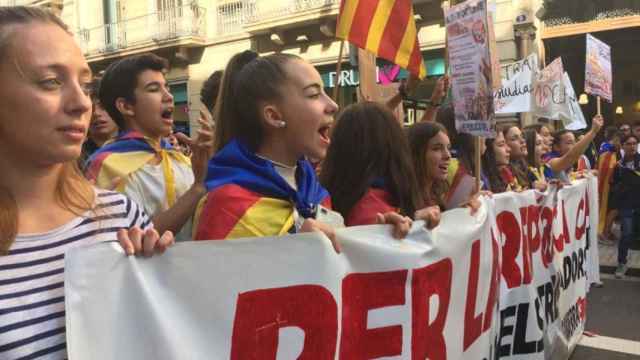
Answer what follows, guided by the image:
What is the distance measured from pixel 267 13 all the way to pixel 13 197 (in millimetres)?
14601

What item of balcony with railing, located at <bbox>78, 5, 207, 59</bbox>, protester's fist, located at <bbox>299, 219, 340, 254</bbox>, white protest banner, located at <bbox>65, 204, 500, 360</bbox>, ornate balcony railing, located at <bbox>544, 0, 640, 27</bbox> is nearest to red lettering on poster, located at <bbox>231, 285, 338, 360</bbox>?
white protest banner, located at <bbox>65, 204, 500, 360</bbox>

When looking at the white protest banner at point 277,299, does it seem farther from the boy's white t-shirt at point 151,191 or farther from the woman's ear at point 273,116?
the boy's white t-shirt at point 151,191

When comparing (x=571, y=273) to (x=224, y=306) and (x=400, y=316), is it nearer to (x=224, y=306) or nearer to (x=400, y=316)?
(x=400, y=316)

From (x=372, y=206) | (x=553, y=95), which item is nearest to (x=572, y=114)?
(x=553, y=95)

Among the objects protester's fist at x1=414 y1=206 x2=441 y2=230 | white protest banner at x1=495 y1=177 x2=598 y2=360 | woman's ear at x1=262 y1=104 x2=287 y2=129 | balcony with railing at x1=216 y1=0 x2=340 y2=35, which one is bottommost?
white protest banner at x1=495 y1=177 x2=598 y2=360

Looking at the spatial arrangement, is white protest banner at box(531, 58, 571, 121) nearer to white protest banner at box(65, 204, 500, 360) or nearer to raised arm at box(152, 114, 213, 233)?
Result: white protest banner at box(65, 204, 500, 360)

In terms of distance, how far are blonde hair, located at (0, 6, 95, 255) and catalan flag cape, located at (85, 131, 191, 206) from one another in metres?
0.92

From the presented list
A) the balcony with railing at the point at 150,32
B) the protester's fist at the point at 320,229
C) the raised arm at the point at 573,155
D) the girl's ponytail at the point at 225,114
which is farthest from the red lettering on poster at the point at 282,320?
the balcony with railing at the point at 150,32

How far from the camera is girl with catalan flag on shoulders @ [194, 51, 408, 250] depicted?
1.81 metres

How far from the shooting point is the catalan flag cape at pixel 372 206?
2.42 m

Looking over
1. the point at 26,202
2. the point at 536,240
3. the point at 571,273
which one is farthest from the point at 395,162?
the point at 571,273

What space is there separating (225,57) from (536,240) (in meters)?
14.4

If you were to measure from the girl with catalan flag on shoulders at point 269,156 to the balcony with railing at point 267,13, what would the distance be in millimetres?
12247

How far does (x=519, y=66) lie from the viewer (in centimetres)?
755
